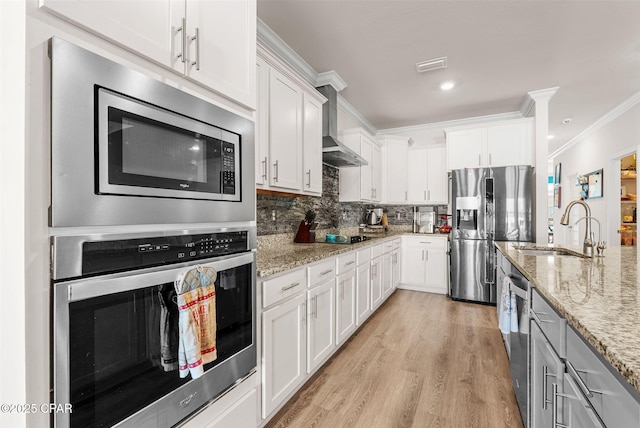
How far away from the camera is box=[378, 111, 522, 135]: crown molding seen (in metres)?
4.45

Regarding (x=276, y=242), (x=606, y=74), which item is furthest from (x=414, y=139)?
(x=276, y=242)

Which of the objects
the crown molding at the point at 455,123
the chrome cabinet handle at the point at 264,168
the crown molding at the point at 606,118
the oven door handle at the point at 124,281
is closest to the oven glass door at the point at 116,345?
the oven door handle at the point at 124,281

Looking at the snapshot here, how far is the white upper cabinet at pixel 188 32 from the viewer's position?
2.50ft

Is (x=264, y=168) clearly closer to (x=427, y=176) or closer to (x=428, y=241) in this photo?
(x=428, y=241)

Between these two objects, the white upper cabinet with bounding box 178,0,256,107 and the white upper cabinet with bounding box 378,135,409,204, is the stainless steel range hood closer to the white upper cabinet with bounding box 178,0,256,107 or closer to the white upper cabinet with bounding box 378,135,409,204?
the white upper cabinet with bounding box 378,135,409,204

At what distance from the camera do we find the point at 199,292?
3.14 ft

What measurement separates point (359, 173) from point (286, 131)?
1.95 meters

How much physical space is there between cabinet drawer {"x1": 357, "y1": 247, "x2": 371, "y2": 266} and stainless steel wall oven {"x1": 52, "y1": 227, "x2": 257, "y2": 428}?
190cm

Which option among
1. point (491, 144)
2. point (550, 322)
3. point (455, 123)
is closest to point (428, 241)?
point (491, 144)

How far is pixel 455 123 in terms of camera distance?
4793 millimetres

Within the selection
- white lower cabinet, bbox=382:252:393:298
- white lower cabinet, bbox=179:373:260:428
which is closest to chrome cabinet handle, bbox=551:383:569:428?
white lower cabinet, bbox=179:373:260:428

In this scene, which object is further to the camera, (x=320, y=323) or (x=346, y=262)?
(x=346, y=262)

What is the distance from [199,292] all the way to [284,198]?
194 cm

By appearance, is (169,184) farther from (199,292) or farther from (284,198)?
(284,198)
